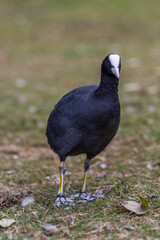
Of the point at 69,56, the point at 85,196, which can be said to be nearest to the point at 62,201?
the point at 85,196

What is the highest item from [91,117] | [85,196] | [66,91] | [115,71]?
[115,71]

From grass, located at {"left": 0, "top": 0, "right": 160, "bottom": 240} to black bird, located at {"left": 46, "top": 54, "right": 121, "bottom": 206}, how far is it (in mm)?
555

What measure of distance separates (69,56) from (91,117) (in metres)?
9.87

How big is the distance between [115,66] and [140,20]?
1482 centimetres

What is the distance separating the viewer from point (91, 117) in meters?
3.67

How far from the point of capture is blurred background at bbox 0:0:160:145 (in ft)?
23.9

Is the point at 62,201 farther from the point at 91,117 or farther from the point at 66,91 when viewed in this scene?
the point at 66,91

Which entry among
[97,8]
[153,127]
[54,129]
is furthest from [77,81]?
[97,8]

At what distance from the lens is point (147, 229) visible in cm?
315

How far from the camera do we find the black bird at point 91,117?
12.1ft

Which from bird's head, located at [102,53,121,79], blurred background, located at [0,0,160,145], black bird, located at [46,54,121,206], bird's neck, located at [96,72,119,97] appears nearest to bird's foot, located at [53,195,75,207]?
black bird, located at [46,54,121,206]

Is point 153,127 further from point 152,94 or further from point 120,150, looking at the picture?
point 152,94

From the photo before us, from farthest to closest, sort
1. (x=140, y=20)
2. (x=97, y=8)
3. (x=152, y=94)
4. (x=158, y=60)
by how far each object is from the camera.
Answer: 1. (x=97, y=8)
2. (x=140, y=20)
3. (x=158, y=60)
4. (x=152, y=94)

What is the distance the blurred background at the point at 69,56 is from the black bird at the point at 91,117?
101 inches
